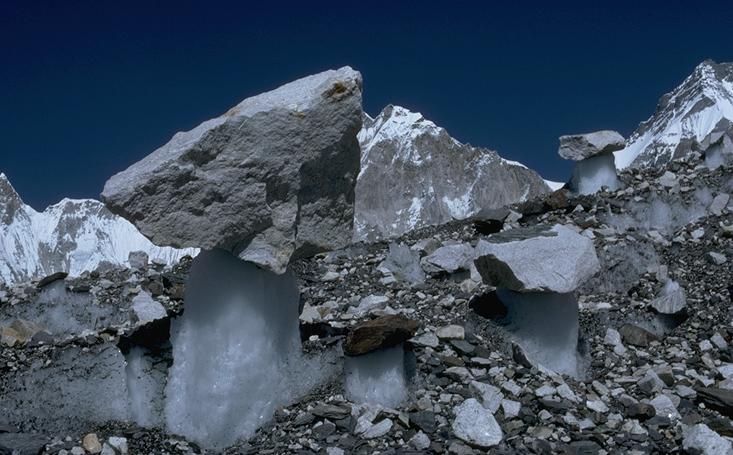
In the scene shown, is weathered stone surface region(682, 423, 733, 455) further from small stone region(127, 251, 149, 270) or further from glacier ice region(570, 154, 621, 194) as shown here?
glacier ice region(570, 154, 621, 194)

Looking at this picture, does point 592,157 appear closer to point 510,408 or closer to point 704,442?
point 510,408

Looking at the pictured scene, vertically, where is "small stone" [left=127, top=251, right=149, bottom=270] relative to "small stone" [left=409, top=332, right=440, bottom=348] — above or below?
above

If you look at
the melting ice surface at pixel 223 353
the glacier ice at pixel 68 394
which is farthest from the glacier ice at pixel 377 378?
the glacier ice at pixel 68 394

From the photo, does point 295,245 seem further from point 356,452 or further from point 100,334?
point 100,334

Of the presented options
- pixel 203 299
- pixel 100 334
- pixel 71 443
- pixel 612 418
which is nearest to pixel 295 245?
pixel 203 299

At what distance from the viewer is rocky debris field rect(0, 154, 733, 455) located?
6469 mm

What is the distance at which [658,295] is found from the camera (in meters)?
10.3

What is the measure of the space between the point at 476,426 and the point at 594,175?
11.1 meters

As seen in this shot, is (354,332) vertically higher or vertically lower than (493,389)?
higher

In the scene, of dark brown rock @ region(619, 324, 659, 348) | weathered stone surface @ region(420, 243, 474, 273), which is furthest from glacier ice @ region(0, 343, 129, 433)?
dark brown rock @ region(619, 324, 659, 348)

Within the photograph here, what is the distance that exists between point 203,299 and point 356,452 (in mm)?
1784

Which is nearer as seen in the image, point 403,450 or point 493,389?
point 403,450

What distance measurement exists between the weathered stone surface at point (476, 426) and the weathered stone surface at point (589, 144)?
11256 millimetres

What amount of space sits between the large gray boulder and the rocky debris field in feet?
2.93
